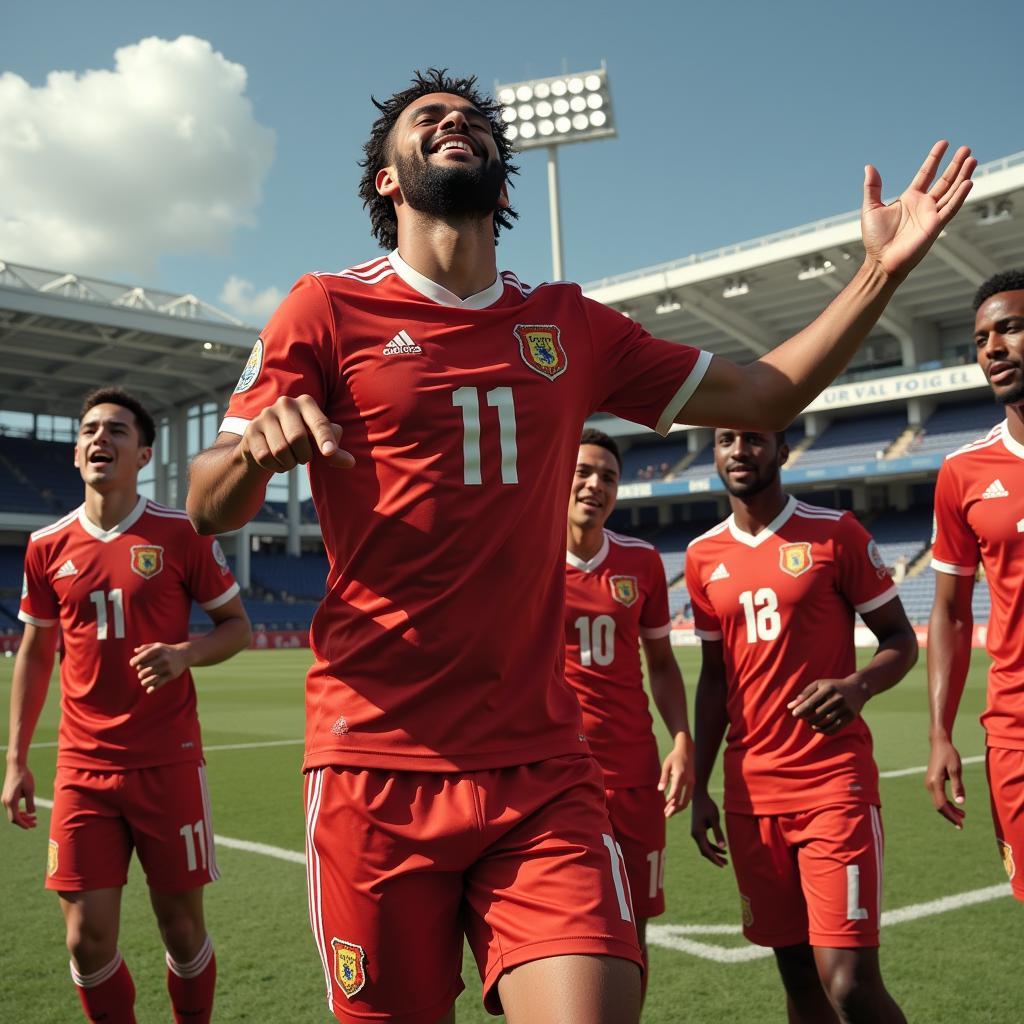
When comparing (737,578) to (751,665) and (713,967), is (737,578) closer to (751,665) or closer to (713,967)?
(751,665)

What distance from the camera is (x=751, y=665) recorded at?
411cm

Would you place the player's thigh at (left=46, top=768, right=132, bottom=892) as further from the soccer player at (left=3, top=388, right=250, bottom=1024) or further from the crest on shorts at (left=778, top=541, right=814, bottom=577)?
the crest on shorts at (left=778, top=541, right=814, bottom=577)

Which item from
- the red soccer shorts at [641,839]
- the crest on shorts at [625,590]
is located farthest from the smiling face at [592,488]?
the red soccer shorts at [641,839]

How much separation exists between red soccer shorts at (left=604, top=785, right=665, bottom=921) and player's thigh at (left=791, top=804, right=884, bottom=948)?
29.4 inches

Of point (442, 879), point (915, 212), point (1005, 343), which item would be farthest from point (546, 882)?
point (1005, 343)

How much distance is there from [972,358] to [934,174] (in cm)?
4259

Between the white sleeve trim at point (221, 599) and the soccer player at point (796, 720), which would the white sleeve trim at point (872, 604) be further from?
the white sleeve trim at point (221, 599)

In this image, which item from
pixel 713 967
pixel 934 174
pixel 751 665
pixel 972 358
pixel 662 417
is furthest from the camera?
pixel 972 358

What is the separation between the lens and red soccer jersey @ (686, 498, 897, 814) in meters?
3.89

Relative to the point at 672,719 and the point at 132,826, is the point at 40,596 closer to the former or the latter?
the point at 132,826

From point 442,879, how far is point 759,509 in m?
2.52

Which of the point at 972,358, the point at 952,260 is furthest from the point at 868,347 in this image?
the point at 952,260

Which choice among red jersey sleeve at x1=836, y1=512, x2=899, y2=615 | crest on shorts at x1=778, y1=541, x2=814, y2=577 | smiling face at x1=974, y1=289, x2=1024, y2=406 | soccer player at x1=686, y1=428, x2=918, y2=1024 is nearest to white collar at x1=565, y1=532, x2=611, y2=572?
soccer player at x1=686, y1=428, x2=918, y2=1024

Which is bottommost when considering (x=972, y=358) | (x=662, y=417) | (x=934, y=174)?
(x=662, y=417)
